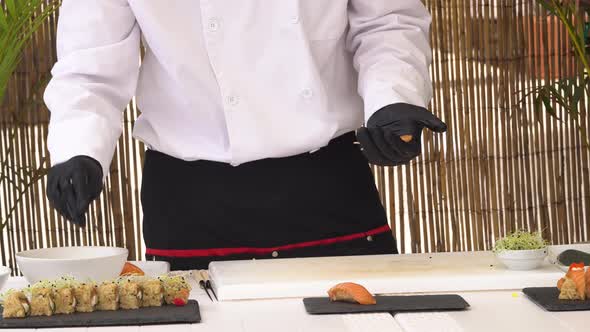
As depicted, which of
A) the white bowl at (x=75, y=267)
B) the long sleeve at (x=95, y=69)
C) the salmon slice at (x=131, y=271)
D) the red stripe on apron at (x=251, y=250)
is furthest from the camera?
the red stripe on apron at (x=251, y=250)

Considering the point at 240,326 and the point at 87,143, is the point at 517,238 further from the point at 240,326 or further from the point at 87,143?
the point at 87,143

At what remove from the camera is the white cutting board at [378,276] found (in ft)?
5.04

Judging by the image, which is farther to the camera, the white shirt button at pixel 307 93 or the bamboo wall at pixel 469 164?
the bamboo wall at pixel 469 164

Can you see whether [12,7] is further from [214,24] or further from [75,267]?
[75,267]

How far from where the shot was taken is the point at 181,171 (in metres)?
2.05

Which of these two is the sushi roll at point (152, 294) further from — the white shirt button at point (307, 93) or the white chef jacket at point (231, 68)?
the white shirt button at point (307, 93)

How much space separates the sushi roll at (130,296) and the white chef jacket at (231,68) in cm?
51

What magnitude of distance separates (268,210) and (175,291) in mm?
558

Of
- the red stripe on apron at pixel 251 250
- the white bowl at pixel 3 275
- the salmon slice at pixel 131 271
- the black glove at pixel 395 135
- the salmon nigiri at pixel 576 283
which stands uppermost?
the black glove at pixel 395 135

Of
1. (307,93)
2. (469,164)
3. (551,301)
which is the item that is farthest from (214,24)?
(469,164)

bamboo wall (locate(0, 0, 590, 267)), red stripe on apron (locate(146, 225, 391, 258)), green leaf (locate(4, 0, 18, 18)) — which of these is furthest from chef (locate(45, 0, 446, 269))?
bamboo wall (locate(0, 0, 590, 267))

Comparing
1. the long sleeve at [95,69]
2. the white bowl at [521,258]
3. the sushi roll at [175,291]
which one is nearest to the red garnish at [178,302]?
the sushi roll at [175,291]

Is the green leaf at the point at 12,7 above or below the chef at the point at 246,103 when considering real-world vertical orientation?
above

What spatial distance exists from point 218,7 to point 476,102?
7.68 ft
